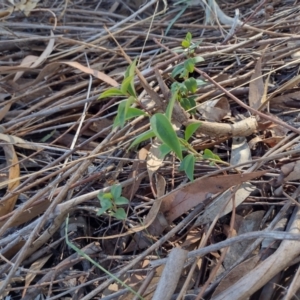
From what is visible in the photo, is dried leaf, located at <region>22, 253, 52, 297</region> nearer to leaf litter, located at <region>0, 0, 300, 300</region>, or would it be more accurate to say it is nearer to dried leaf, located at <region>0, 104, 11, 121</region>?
leaf litter, located at <region>0, 0, 300, 300</region>

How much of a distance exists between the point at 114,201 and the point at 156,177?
146 mm

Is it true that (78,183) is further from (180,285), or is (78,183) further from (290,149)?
(290,149)

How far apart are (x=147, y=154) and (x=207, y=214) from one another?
232 mm

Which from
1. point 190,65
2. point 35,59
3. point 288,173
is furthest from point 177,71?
point 35,59

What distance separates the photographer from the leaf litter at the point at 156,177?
36.5 inches

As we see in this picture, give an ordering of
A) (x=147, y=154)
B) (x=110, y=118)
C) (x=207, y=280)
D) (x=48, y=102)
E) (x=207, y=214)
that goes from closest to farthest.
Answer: (x=207, y=280) → (x=207, y=214) → (x=147, y=154) → (x=110, y=118) → (x=48, y=102)

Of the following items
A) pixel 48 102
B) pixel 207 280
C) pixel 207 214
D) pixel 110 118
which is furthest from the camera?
pixel 48 102

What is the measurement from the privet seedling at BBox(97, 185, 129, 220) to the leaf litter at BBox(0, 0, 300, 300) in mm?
48

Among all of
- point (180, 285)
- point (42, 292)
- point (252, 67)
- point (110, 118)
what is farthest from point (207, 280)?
point (252, 67)

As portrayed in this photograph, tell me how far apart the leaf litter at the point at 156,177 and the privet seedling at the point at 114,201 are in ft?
0.16

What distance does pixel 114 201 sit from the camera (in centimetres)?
99

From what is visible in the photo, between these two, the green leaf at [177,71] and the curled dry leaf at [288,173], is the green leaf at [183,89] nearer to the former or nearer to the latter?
the green leaf at [177,71]

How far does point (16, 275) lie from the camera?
1040 mm

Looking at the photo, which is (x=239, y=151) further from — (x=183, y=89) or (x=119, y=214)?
(x=119, y=214)
